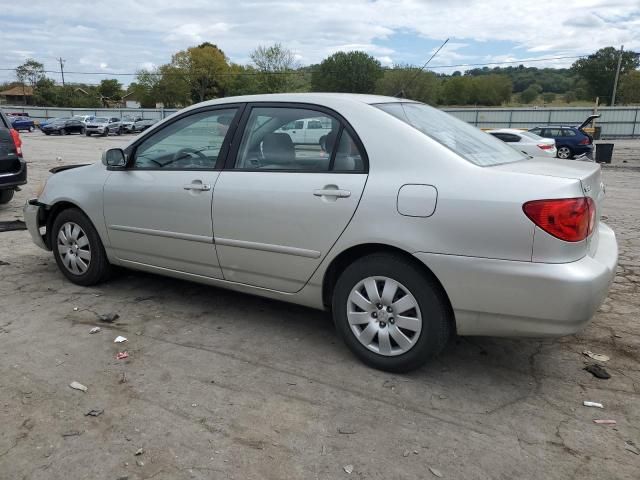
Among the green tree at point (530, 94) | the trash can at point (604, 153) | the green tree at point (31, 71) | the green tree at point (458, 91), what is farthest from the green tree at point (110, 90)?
the trash can at point (604, 153)

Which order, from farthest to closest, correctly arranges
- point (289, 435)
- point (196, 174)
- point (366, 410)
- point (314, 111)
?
point (196, 174) < point (314, 111) < point (366, 410) < point (289, 435)

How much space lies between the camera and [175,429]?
9.04ft

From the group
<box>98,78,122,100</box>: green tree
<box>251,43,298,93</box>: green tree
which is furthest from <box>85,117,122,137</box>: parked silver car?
<box>98,78,122,100</box>: green tree

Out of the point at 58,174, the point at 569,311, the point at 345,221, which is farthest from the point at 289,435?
the point at 58,174

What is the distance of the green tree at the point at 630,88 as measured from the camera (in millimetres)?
66250

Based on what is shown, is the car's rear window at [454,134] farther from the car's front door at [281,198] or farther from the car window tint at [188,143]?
the car window tint at [188,143]

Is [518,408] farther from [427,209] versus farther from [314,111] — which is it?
[314,111]

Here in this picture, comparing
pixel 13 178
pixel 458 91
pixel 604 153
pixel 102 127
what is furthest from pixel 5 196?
pixel 458 91

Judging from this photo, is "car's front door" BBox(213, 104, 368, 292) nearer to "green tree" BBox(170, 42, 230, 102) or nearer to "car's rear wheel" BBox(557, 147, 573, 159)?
"car's rear wheel" BBox(557, 147, 573, 159)

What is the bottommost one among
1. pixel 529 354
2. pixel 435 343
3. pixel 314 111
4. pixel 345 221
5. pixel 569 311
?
Result: pixel 529 354

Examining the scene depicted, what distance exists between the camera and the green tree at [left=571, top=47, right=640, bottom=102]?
76319 mm

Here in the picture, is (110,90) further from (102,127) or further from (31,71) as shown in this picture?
(102,127)

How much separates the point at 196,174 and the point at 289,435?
203cm

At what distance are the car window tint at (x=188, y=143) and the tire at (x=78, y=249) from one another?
81 cm
